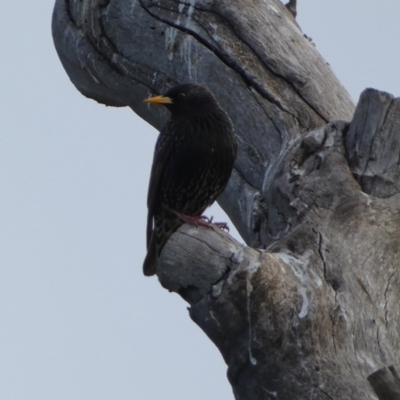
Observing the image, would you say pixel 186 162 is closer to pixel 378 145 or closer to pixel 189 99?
pixel 189 99

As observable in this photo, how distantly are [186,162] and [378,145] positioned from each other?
47.6 inches

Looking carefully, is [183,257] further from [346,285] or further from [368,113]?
[368,113]

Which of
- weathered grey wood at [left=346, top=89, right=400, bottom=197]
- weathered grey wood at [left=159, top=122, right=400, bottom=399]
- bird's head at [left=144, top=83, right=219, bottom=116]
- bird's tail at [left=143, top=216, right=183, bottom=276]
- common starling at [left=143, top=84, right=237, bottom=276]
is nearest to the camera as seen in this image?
weathered grey wood at [left=159, top=122, right=400, bottom=399]

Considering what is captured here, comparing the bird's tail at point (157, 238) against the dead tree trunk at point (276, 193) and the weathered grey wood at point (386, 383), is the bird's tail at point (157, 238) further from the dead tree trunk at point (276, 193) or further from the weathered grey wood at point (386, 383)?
the weathered grey wood at point (386, 383)

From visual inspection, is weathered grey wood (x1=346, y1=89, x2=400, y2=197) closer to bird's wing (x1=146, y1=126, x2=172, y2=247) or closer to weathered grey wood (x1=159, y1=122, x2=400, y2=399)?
weathered grey wood (x1=159, y1=122, x2=400, y2=399)

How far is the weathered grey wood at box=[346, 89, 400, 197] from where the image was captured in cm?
451

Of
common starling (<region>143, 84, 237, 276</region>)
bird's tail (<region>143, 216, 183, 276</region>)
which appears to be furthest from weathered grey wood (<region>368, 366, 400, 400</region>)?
bird's tail (<region>143, 216, 183, 276</region>)

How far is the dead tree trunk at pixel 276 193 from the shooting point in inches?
142

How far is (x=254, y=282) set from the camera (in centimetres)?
360

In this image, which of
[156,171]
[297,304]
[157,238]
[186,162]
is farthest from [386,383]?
[156,171]

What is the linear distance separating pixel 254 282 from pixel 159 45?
2612mm

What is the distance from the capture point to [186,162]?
17.5ft

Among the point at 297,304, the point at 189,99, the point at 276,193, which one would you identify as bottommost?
the point at 297,304

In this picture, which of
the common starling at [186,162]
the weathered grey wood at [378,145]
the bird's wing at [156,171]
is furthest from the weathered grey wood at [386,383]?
the bird's wing at [156,171]
